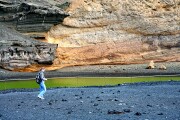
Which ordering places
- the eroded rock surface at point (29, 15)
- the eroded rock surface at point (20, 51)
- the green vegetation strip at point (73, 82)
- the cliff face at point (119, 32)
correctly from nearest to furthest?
the green vegetation strip at point (73, 82)
the eroded rock surface at point (20, 51)
the eroded rock surface at point (29, 15)
the cliff face at point (119, 32)

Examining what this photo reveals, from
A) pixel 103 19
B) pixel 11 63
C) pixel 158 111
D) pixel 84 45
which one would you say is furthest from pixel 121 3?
pixel 158 111

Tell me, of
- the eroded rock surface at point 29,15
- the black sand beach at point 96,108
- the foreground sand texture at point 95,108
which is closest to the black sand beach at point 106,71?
the eroded rock surface at point 29,15

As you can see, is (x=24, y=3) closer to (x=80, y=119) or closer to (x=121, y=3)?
(x=121, y=3)

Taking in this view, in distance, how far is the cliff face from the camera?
174 ft

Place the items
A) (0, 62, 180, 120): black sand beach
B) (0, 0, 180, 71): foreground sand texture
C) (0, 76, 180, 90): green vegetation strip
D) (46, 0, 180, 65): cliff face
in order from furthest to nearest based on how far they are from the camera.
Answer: (46, 0, 180, 65): cliff face < (0, 0, 180, 71): foreground sand texture < (0, 76, 180, 90): green vegetation strip < (0, 62, 180, 120): black sand beach

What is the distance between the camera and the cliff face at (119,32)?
5319cm

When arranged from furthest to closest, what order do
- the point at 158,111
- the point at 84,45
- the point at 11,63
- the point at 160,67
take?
1. the point at 84,45
2. the point at 160,67
3. the point at 11,63
4. the point at 158,111

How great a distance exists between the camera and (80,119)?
1525cm

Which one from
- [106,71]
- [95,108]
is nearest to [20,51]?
[106,71]

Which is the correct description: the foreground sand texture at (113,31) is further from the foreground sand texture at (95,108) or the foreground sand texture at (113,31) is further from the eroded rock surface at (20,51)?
the foreground sand texture at (95,108)

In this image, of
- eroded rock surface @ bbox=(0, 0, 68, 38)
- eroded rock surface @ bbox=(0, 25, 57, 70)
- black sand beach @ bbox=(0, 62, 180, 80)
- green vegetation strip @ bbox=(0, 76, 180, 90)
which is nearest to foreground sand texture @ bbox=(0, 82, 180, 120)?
green vegetation strip @ bbox=(0, 76, 180, 90)

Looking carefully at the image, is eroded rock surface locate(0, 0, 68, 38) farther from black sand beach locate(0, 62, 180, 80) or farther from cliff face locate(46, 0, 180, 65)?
black sand beach locate(0, 62, 180, 80)

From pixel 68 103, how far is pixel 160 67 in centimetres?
3086

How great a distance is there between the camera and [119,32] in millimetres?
54500
